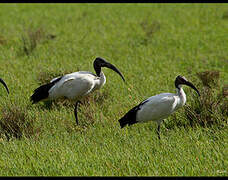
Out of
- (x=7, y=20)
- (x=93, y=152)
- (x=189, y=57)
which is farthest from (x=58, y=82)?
(x=7, y=20)

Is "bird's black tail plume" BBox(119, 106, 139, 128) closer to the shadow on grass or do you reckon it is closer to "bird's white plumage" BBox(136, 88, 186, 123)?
"bird's white plumage" BBox(136, 88, 186, 123)

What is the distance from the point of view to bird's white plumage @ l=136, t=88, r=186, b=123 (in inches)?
214

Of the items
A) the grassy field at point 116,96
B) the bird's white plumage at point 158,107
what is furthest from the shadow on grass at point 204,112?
the bird's white plumage at point 158,107

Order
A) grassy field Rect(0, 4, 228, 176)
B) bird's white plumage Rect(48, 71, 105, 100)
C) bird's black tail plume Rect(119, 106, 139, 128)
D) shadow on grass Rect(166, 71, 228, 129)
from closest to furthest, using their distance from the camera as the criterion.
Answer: grassy field Rect(0, 4, 228, 176), bird's black tail plume Rect(119, 106, 139, 128), shadow on grass Rect(166, 71, 228, 129), bird's white plumage Rect(48, 71, 105, 100)

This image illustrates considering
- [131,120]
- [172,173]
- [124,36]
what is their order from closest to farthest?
[172,173] → [131,120] → [124,36]

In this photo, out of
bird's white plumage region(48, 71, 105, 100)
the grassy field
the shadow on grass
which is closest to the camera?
the grassy field

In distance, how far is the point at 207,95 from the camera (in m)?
5.77

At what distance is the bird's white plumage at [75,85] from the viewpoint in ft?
20.5

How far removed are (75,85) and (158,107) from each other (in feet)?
4.81

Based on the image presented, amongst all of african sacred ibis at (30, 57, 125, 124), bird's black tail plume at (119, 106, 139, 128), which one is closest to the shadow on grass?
bird's black tail plume at (119, 106, 139, 128)

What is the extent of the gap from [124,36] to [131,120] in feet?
24.1

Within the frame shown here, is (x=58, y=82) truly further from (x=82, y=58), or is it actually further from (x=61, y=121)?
(x=82, y=58)

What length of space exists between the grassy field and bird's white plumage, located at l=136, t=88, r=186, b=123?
211 millimetres

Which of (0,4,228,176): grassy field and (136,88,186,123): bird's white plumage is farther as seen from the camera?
(136,88,186,123): bird's white plumage
